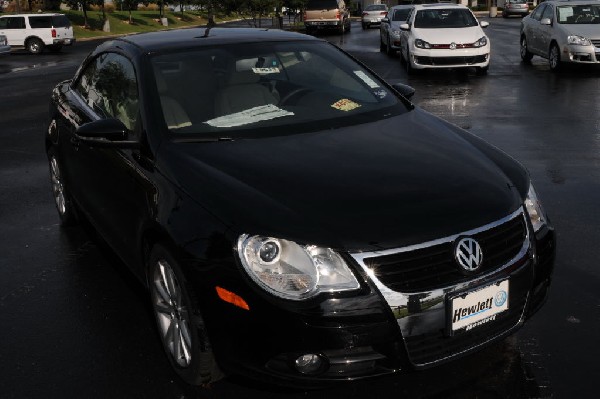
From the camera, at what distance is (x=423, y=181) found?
10.7 feet

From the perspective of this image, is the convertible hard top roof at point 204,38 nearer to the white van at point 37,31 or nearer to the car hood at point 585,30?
the car hood at point 585,30

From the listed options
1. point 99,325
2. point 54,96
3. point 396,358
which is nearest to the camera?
point 396,358

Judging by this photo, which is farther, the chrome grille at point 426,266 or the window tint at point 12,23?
the window tint at point 12,23

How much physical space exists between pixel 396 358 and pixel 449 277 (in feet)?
1.28

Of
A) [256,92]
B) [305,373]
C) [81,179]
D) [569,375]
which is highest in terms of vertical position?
[256,92]

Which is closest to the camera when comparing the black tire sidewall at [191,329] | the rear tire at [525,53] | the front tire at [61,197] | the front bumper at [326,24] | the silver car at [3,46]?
the black tire sidewall at [191,329]

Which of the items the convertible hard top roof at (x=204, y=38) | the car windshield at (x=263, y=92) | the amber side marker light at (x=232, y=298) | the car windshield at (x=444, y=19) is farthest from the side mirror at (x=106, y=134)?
the car windshield at (x=444, y=19)

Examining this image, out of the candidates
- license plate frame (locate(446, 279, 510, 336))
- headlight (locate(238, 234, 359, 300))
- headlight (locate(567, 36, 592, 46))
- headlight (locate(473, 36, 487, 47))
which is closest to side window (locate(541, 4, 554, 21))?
headlight (locate(567, 36, 592, 46))

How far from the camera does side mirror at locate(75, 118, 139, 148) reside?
383 centimetres

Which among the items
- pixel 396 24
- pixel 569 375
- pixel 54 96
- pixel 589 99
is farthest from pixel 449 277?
pixel 396 24

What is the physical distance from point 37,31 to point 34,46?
75 centimetres

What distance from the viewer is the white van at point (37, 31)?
1182 inches

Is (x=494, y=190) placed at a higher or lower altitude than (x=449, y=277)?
higher

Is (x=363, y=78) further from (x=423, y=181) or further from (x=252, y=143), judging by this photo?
(x=423, y=181)
